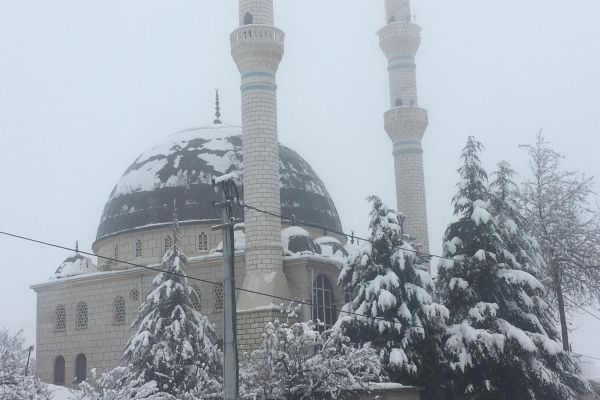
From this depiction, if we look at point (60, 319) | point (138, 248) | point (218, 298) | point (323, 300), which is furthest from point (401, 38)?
point (60, 319)

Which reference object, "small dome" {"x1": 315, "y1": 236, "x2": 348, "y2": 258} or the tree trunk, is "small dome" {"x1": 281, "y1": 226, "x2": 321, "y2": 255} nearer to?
"small dome" {"x1": 315, "y1": 236, "x2": 348, "y2": 258}

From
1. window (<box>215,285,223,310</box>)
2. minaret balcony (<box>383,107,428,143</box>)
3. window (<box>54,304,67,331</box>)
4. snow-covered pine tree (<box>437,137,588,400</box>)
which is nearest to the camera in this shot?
snow-covered pine tree (<box>437,137,588,400</box>)

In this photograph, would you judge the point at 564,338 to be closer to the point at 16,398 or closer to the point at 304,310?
the point at 304,310

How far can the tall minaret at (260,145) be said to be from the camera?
2073cm

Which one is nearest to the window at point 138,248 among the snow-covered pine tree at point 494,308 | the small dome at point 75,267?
the small dome at point 75,267

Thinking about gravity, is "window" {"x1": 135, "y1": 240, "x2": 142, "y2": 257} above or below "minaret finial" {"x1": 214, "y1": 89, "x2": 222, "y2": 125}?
below

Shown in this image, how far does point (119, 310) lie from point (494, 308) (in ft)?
41.0

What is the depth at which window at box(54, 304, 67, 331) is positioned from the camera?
84.5 feet

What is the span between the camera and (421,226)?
2656 centimetres

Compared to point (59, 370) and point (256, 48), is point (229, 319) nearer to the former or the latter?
point (256, 48)

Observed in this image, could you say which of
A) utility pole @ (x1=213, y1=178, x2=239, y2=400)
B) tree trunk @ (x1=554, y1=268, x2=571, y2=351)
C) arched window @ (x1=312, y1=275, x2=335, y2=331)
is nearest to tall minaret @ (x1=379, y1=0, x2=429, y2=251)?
arched window @ (x1=312, y1=275, x2=335, y2=331)

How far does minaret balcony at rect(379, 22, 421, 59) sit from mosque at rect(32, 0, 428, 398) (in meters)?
0.04

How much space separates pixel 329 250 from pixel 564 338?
7.06 m

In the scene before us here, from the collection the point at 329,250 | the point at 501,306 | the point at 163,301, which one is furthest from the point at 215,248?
the point at 501,306
